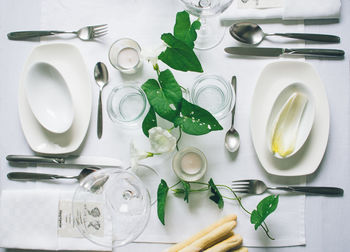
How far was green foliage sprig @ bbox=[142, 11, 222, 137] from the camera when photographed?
66 centimetres

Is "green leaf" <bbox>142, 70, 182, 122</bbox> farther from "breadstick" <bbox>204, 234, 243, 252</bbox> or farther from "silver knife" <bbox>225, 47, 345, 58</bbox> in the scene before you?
"breadstick" <bbox>204, 234, 243, 252</bbox>

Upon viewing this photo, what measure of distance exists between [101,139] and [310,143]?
0.46 meters

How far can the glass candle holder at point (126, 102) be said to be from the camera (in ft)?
2.52

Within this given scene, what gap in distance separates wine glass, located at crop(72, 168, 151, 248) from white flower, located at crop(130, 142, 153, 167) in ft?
0.10

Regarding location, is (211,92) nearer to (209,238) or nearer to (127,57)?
(127,57)

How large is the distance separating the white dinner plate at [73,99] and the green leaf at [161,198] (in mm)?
204

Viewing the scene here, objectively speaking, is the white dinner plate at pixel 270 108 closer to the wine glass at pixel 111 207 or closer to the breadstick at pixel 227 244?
the breadstick at pixel 227 244

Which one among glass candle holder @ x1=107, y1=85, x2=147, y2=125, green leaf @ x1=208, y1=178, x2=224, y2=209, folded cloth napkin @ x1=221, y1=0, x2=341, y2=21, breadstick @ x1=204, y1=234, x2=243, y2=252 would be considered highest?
folded cloth napkin @ x1=221, y1=0, x2=341, y2=21

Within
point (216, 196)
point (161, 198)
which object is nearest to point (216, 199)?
point (216, 196)

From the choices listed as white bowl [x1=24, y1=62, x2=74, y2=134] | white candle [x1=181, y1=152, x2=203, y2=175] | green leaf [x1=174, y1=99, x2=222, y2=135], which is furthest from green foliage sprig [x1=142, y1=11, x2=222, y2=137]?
white bowl [x1=24, y1=62, x2=74, y2=134]

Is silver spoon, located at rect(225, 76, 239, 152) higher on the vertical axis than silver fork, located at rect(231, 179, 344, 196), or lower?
higher

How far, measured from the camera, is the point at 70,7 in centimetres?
80

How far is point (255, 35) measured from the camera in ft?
2.50

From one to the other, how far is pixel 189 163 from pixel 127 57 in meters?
0.28
